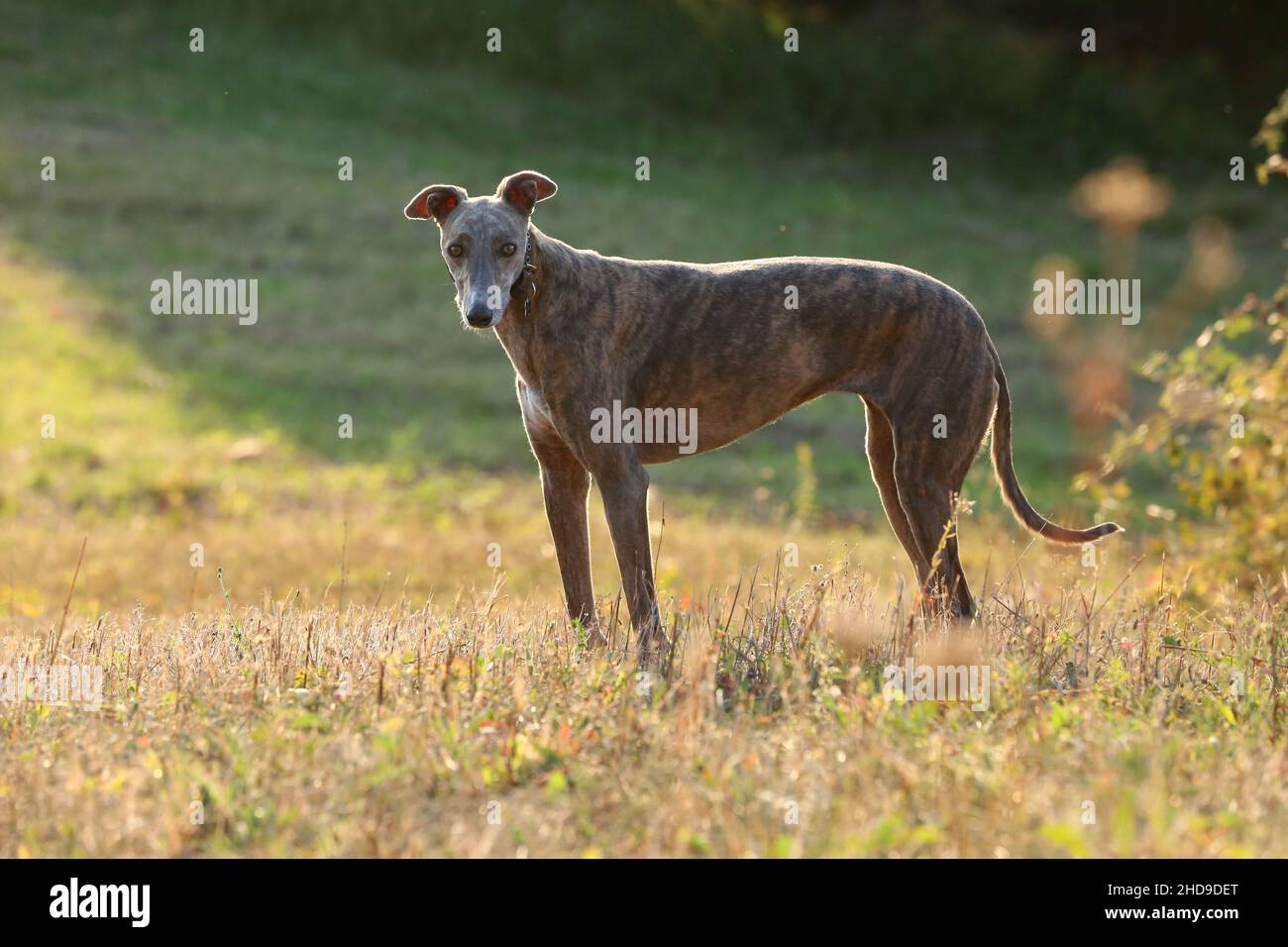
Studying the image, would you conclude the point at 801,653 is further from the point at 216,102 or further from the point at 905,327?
the point at 216,102

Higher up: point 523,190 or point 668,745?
point 523,190

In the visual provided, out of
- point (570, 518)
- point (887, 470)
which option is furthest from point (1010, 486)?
point (570, 518)

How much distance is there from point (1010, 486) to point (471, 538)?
8219mm

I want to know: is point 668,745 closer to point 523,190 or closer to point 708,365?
point 708,365

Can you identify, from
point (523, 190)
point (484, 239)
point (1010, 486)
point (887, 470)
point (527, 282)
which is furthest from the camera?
point (1010, 486)

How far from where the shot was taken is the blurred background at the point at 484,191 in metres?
15.5

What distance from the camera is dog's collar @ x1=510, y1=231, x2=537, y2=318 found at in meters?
6.64

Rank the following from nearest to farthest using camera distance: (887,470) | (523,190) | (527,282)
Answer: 1. (527,282)
2. (523,190)
3. (887,470)

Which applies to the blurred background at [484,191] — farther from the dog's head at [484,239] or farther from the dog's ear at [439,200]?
the dog's ear at [439,200]

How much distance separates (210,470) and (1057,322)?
15.5 metres

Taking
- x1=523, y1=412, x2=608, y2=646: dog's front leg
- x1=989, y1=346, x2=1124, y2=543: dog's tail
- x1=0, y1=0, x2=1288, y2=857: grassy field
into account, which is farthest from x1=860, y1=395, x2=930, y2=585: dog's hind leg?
x1=523, y1=412, x2=608, y2=646: dog's front leg

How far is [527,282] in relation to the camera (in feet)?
21.8

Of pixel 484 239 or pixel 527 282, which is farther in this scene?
pixel 527 282

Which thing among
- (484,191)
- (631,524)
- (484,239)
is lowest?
(631,524)
